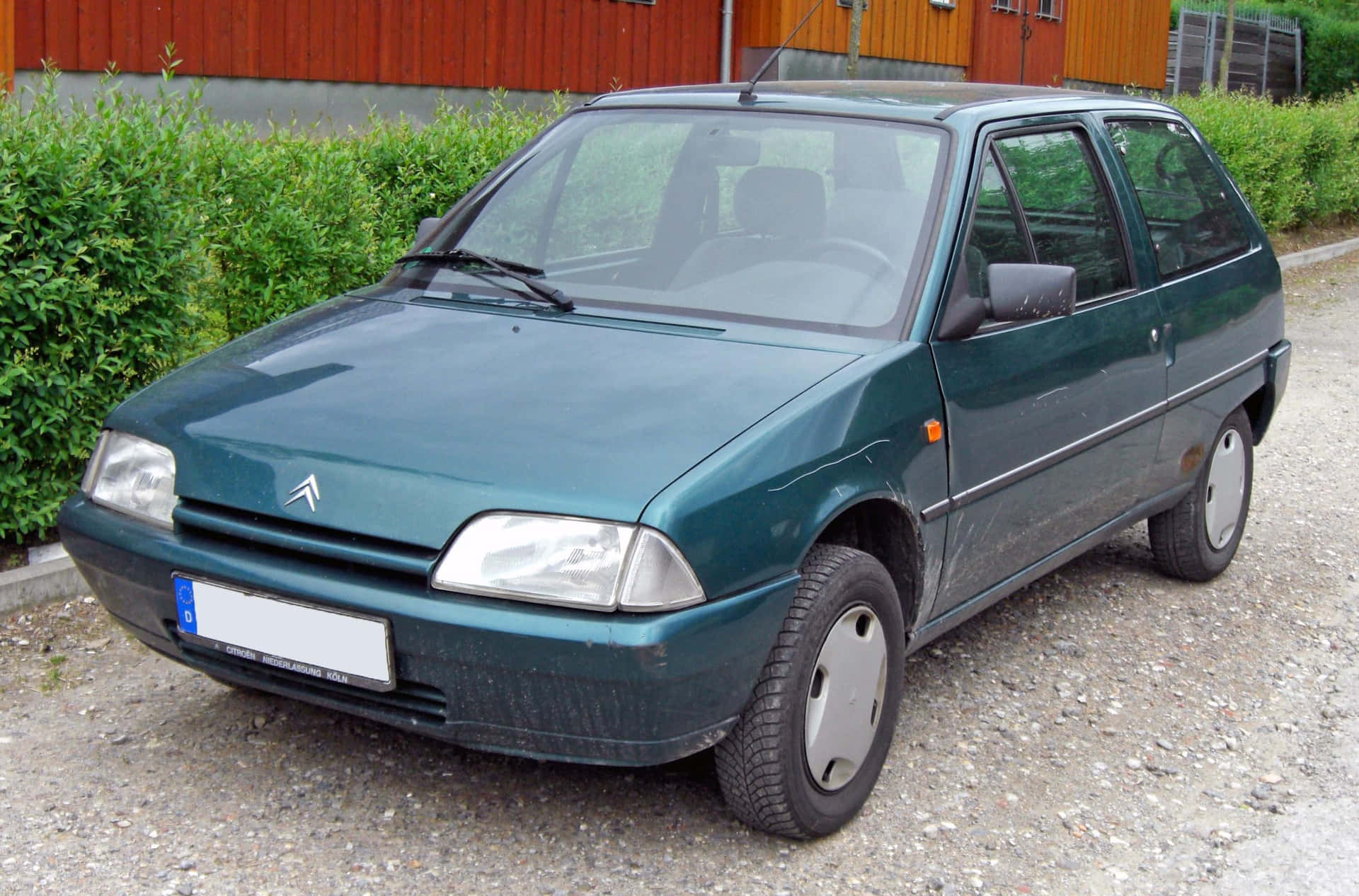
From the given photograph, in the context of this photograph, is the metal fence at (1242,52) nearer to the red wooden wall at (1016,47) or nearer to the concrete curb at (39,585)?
the red wooden wall at (1016,47)

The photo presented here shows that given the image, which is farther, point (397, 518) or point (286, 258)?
point (286, 258)

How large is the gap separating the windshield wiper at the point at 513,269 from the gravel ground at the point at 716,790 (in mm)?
1187

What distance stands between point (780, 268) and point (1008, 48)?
2376 cm

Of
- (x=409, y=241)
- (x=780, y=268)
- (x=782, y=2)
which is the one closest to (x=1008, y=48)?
(x=782, y=2)

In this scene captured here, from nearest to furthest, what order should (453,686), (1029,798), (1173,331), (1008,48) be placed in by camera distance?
(453,686), (1029,798), (1173,331), (1008,48)

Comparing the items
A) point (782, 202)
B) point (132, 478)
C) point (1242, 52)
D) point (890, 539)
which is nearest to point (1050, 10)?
point (1242, 52)

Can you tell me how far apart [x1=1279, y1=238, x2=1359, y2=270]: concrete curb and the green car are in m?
Answer: 11.2

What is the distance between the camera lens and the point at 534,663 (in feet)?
9.07

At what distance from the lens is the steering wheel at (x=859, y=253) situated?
144 inches

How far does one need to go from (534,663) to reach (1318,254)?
583 inches

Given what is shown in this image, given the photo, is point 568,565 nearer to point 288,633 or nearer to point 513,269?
point 288,633

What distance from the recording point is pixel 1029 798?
11.8 feet

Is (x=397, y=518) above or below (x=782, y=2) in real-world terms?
below

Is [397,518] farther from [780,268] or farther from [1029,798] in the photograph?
[1029,798]
